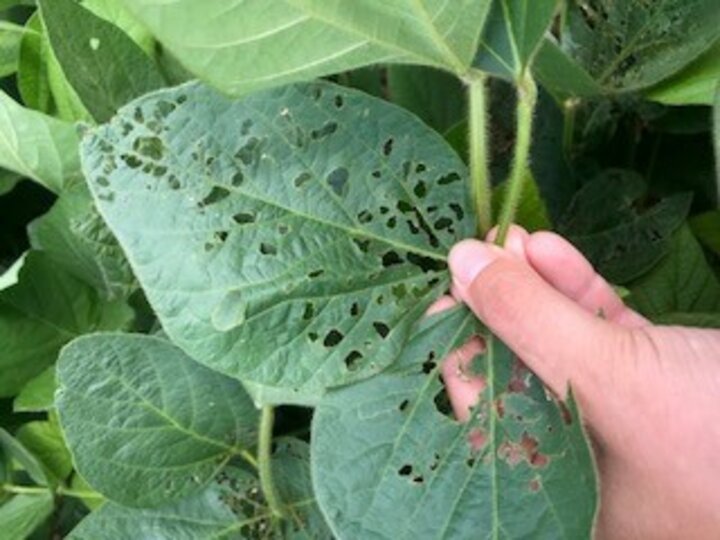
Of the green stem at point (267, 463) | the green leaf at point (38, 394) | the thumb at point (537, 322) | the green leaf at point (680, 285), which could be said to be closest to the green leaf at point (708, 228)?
the green leaf at point (680, 285)

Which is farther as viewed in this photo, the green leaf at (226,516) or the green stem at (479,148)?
the green leaf at (226,516)

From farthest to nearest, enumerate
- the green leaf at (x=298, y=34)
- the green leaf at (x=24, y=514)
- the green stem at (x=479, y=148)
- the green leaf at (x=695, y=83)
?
the green leaf at (x=24, y=514) < the green leaf at (x=695, y=83) < the green stem at (x=479, y=148) < the green leaf at (x=298, y=34)

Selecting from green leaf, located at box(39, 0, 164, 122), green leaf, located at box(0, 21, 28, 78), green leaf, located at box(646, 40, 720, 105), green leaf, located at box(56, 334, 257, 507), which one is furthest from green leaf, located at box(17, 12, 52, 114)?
green leaf, located at box(646, 40, 720, 105)

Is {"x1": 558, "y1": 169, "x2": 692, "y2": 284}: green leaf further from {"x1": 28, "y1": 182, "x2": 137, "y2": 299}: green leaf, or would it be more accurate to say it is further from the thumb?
{"x1": 28, "y1": 182, "x2": 137, "y2": 299}: green leaf

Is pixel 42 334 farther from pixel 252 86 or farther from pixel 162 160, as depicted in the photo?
pixel 252 86

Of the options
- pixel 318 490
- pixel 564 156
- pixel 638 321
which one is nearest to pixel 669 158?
pixel 564 156

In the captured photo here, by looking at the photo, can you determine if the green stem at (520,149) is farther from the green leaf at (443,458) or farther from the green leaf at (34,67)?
the green leaf at (34,67)

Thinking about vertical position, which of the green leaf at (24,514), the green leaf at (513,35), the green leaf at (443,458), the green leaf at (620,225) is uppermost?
the green leaf at (513,35)
